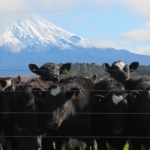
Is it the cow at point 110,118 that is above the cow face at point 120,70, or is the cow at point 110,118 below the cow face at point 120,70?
below

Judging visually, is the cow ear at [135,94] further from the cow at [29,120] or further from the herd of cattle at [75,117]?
the cow at [29,120]

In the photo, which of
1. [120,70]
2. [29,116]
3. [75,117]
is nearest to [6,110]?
[29,116]

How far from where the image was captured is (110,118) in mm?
15680

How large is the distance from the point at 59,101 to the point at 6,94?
7.50 feet

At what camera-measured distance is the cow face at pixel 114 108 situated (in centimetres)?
1540

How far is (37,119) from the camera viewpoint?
15.8 metres

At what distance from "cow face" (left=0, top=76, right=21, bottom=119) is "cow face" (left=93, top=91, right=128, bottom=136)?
285 centimetres

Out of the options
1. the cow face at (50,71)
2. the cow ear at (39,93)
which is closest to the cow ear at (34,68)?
the cow face at (50,71)

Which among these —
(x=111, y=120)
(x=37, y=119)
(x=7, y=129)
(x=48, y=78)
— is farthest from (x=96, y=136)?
(x=48, y=78)

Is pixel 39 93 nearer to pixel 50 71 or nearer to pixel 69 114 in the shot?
pixel 69 114

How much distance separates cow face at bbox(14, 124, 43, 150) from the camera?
15438 millimetres

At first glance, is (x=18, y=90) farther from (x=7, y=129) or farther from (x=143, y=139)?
(x=143, y=139)

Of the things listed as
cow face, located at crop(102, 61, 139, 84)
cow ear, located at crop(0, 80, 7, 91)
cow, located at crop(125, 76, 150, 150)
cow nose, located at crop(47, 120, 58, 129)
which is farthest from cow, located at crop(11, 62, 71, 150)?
cow face, located at crop(102, 61, 139, 84)

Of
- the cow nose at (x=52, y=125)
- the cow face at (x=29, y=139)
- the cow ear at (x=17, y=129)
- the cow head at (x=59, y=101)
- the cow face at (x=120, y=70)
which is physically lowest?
the cow face at (x=29, y=139)
